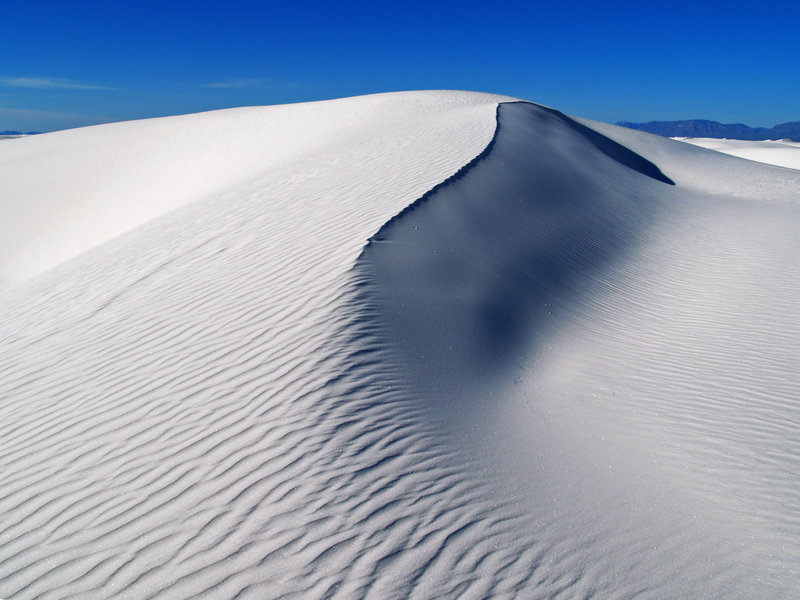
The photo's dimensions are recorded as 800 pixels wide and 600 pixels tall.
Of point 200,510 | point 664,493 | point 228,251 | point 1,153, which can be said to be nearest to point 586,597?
point 664,493

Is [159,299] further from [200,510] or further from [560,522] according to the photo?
[560,522]

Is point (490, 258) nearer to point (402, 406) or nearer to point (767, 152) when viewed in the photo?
point (402, 406)

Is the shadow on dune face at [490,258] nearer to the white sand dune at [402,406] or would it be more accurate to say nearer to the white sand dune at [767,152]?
the white sand dune at [402,406]

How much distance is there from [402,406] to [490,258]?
358cm

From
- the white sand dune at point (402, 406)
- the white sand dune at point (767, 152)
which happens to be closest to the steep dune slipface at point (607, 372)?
the white sand dune at point (402, 406)

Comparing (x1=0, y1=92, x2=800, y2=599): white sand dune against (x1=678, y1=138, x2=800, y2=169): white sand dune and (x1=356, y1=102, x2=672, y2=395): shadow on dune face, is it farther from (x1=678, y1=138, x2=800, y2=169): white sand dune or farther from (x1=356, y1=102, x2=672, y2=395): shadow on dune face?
(x1=678, y1=138, x2=800, y2=169): white sand dune

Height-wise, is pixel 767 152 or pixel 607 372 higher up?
pixel 767 152

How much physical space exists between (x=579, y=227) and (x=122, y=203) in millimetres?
15659

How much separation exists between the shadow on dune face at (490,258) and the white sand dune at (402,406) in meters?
0.05

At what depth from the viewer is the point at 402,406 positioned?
4.54 m

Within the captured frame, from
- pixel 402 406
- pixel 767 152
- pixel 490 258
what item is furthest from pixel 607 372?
pixel 767 152

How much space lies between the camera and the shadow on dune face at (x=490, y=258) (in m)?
5.57

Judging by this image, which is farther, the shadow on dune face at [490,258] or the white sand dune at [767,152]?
the white sand dune at [767,152]

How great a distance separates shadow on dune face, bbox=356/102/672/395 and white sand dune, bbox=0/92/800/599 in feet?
0.15
